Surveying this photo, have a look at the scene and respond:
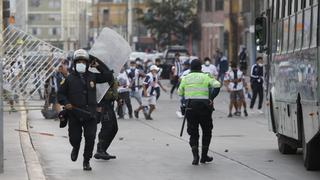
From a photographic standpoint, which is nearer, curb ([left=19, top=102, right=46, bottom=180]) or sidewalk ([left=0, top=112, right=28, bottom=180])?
sidewalk ([left=0, top=112, right=28, bottom=180])

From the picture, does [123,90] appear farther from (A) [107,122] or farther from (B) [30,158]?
(B) [30,158]

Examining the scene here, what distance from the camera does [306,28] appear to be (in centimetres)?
1345

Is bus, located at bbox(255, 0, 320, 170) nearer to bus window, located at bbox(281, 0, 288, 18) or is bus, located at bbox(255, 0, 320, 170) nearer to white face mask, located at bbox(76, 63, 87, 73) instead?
bus window, located at bbox(281, 0, 288, 18)

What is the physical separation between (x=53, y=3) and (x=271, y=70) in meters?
105

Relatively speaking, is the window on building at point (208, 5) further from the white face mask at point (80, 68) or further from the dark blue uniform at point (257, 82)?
the white face mask at point (80, 68)

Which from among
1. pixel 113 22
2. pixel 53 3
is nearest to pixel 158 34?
pixel 53 3

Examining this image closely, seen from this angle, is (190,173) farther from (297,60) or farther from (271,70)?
(271,70)

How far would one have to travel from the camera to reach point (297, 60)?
14.0m

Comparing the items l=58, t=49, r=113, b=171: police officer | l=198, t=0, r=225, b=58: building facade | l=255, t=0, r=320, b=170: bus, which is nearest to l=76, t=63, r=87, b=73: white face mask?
l=58, t=49, r=113, b=171: police officer

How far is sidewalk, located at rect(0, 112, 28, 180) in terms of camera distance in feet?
42.9

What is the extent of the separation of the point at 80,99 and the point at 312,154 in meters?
3.33

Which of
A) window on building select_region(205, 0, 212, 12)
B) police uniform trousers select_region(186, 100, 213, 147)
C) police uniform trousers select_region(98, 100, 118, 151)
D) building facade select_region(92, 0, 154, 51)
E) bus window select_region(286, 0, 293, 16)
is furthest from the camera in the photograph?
building facade select_region(92, 0, 154, 51)

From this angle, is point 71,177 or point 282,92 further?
point 282,92

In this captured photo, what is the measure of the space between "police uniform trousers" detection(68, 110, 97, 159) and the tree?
62.5 meters
